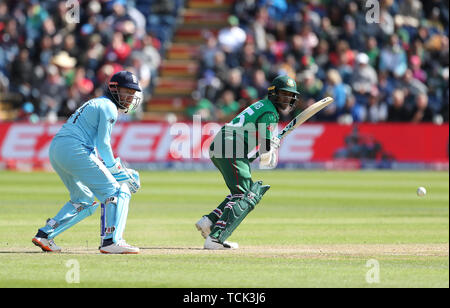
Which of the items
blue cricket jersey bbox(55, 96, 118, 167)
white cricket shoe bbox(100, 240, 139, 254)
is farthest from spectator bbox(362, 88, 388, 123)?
blue cricket jersey bbox(55, 96, 118, 167)

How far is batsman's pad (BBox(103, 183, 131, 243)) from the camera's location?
442 inches

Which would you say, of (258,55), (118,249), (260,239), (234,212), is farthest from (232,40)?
(118,249)

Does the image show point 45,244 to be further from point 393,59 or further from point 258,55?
point 393,59

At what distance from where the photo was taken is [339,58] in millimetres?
31438

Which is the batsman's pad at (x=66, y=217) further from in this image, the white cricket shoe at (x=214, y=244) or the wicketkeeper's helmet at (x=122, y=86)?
the white cricket shoe at (x=214, y=244)

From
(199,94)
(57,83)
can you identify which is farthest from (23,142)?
(199,94)

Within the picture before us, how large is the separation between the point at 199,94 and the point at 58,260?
20748 mm

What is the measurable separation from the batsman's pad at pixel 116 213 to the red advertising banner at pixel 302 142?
17338 millimetres

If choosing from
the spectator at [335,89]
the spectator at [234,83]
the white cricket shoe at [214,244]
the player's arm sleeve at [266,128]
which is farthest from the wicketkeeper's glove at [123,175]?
the spectator at [234,83]

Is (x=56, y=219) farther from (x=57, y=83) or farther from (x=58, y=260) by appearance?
(x=57, y=83)

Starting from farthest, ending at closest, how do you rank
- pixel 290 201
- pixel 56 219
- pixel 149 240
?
pixel 290 201
pixel 149 240
pixel 56 219

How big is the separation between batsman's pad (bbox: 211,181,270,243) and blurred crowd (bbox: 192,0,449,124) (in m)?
17.8

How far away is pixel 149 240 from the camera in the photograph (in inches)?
533
